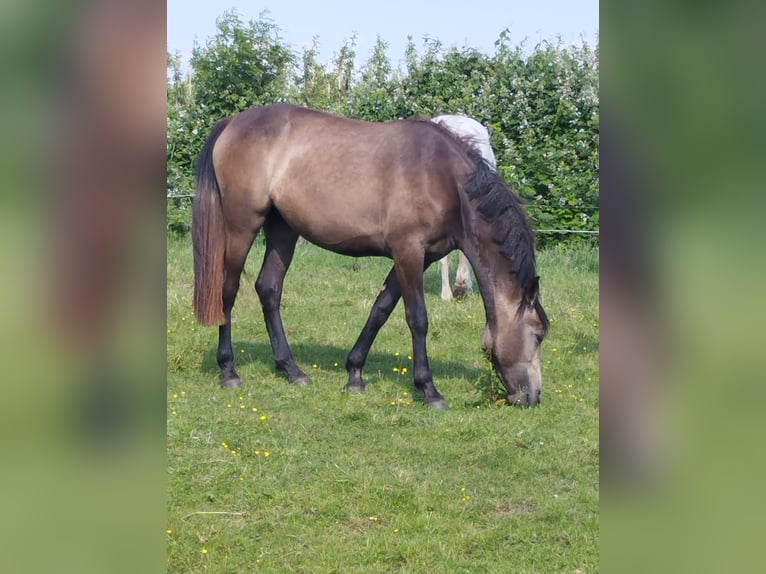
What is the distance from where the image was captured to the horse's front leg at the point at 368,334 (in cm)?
747

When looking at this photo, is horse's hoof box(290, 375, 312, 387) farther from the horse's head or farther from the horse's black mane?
the horse's black mane

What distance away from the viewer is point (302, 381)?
7523 millimetres

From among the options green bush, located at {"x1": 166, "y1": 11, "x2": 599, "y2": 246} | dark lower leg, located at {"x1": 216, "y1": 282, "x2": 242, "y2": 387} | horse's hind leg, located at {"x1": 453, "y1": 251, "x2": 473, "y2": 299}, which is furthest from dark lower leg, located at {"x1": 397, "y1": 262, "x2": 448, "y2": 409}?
green bush, located at {"x1": 166, "y1": 11, "x2": 599, "y2": 246}

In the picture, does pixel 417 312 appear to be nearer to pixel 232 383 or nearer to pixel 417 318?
pixel 417 318

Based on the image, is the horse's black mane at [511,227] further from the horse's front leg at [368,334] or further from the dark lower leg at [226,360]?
the dark lower leg at [226,360]

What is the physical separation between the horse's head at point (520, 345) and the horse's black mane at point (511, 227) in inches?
1.5

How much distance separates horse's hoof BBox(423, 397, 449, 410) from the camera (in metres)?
6.99

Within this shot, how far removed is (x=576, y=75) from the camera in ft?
46.4

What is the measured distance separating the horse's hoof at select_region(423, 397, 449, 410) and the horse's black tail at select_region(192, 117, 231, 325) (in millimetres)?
1810

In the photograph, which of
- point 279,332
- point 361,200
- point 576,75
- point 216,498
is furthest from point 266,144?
point 576,75
